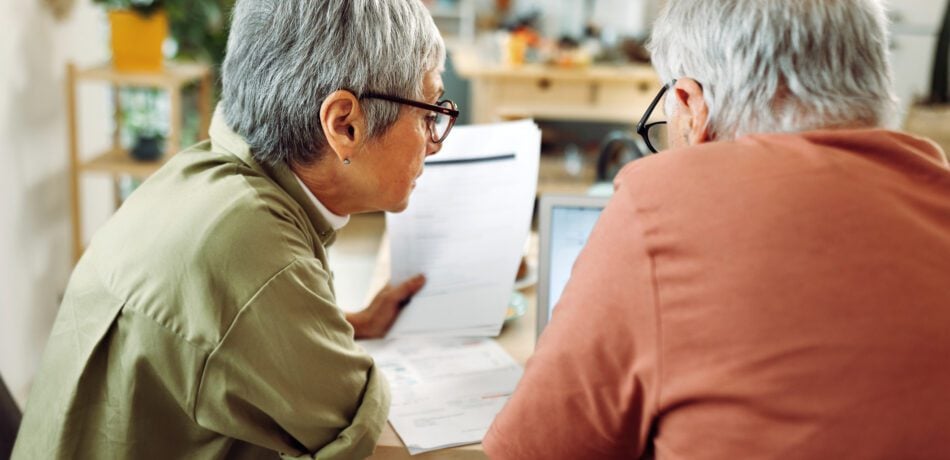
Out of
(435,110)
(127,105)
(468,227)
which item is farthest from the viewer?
(127,105)

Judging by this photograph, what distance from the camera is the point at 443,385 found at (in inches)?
51.4

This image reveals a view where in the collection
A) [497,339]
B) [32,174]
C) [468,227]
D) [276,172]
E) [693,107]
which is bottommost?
[32,174]

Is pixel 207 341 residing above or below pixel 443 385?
above

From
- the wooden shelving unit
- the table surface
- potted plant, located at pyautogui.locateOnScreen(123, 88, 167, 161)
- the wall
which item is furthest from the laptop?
potted plant, located at pyautogui.locateOnScreen(123, 88, 167, 161)

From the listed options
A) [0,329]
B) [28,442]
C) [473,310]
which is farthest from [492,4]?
[28,442]

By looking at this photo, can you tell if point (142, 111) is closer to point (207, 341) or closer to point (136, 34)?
point (136, 34)

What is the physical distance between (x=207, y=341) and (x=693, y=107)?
565 mm

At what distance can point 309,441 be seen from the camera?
1.07 meters

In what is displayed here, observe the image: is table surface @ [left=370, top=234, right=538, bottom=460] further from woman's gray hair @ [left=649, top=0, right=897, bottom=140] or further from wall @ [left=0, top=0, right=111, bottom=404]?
wall @ [left=0, top=0, right=111, bottom=404]

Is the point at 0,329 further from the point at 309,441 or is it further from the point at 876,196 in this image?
the point at 876,196

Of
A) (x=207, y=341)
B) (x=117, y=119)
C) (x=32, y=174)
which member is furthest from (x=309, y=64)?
(x=117, y=119)

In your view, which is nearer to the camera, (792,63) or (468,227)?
(792,63)

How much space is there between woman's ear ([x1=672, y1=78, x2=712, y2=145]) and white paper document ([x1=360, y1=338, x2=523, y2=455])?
18.1 inches

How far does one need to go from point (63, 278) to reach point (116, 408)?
2.20 meters
